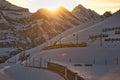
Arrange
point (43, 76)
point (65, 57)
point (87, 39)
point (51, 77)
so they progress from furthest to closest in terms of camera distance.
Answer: point (87, 39) → point (65, 57) → point (43, 76) → point (51, 77)

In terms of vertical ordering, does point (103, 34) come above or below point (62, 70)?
above

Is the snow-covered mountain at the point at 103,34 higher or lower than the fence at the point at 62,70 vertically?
higher

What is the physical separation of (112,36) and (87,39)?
1763 cm

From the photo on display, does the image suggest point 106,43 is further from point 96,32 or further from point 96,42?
point 96,32

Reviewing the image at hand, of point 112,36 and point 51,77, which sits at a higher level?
point 112,36

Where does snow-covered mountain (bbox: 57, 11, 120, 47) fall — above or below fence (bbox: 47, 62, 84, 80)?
above

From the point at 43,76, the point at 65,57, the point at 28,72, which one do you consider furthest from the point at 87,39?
the point at 43,76

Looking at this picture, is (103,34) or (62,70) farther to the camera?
(103,34)

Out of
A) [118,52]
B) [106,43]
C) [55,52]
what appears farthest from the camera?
[106,43]

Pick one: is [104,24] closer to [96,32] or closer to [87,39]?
[96,32]

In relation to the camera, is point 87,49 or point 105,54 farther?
point 87,49

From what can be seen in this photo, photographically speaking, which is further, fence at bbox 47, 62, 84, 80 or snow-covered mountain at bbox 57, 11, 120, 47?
snow-covered mountain at bbox 57, 11, 120, 47

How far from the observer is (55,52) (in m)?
117

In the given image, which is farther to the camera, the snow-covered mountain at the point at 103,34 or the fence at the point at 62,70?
the snow-covered mountain at the point at 103,34
